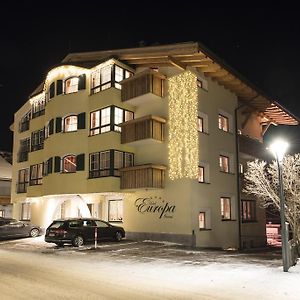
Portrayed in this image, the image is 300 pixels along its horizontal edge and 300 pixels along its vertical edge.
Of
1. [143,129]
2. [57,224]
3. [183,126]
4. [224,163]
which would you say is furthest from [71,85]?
[224,163]

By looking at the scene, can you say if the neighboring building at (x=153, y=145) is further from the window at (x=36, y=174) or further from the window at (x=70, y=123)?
the window at (x=36, y=174)

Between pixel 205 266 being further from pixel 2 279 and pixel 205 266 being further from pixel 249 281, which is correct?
pixel 2 279

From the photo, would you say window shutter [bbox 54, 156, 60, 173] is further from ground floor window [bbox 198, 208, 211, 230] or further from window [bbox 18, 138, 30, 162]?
ground floor window [bbox 198, 208, 211, 230]

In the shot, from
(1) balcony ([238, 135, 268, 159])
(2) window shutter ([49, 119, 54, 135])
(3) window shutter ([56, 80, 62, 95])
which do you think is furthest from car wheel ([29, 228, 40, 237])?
(1) balcony ([238, 135, 268, 159])

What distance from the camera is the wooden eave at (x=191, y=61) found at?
22688 mm

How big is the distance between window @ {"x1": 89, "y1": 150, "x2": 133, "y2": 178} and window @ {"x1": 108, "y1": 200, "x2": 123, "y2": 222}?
2.70m

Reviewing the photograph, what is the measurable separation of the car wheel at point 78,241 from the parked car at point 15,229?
7356 millimetres

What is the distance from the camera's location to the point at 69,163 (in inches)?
1064

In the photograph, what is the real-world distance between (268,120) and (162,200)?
1535cm

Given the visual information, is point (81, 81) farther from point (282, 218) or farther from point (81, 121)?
point (282, 218)

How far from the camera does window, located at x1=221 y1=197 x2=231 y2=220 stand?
86.5ft

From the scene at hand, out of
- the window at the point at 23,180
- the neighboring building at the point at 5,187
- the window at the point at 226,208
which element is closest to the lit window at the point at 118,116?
the window at the point at 226,208

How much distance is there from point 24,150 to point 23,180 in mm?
2751

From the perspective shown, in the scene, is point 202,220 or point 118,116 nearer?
point 202,220
